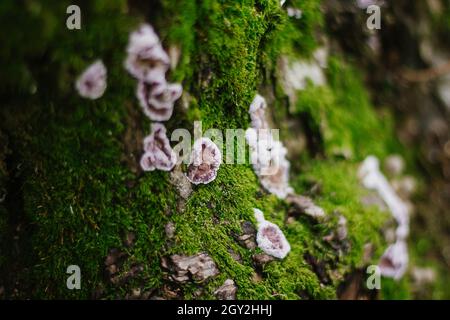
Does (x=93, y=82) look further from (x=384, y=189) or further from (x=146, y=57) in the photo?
(x=384, y=189)

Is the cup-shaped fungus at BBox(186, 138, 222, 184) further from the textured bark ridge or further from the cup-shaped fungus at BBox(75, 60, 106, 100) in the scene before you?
the cup-shaped fungus at BBox(75, 60, 106, 100)

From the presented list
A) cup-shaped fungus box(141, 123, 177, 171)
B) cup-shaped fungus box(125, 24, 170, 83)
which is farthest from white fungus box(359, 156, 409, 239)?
cup-shaped fungus box(125, 24, 170, 83)

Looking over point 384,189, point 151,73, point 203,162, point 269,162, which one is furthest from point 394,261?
point 151,73

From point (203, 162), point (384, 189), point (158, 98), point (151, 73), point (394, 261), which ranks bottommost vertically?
point (394, 261)

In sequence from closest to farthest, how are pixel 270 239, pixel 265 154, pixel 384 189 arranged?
pixel 270 239 → pixel 265 154 → pixel 384 189

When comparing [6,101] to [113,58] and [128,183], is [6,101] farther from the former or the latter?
[128,183]

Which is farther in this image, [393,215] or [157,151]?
[393,215]

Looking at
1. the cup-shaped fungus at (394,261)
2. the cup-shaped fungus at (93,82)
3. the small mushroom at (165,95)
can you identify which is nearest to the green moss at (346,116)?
the cup-shaped fungus at (394,261)

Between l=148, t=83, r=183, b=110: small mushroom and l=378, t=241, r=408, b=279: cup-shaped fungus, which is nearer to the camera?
l=148, t=83, r=183, b=110: small mushroom
